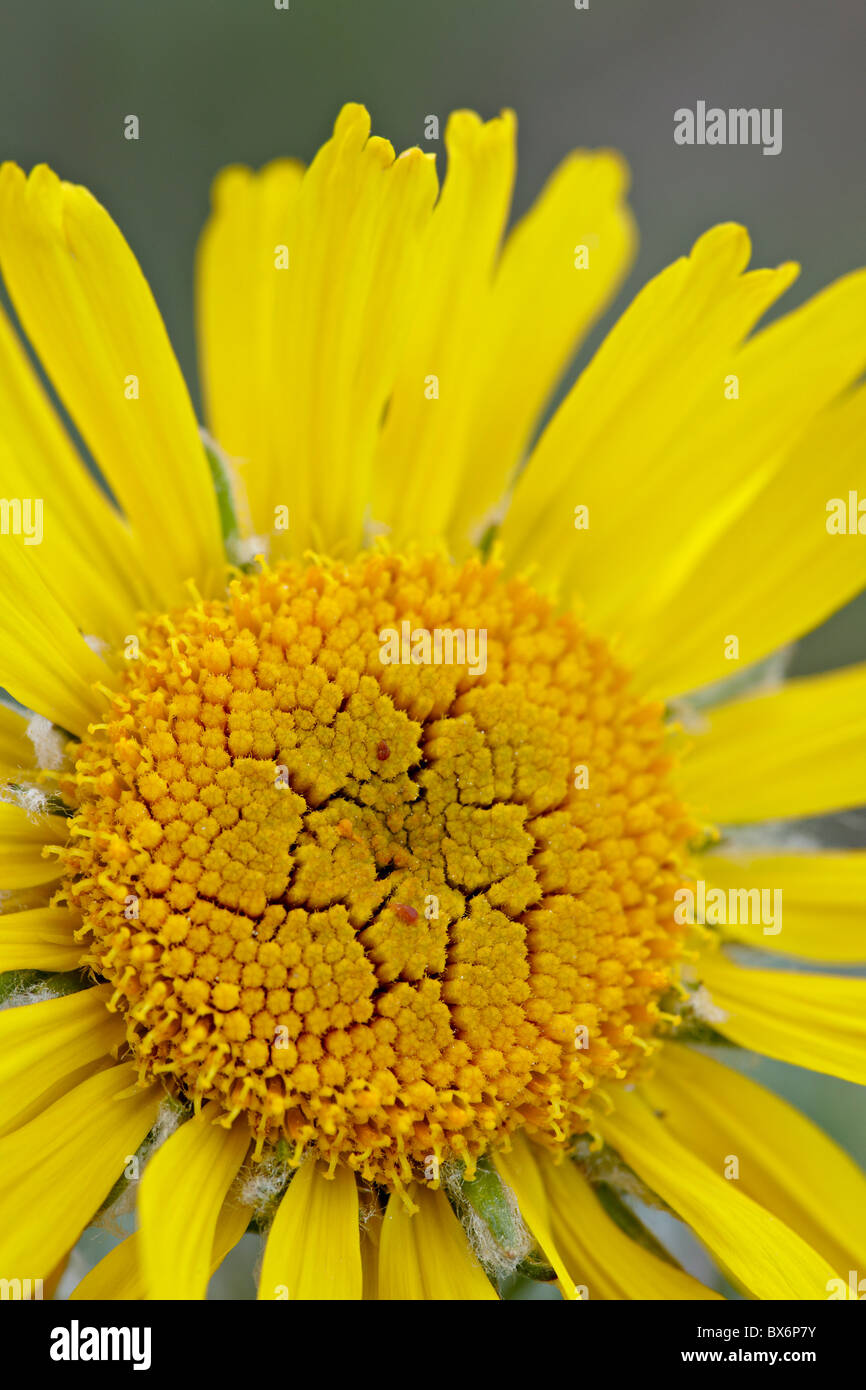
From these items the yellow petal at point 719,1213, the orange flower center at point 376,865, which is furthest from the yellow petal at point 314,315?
the yellow petal at point 719,1213

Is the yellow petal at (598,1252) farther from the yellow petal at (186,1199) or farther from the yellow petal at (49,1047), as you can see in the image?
the yellow petal at (49,1047)

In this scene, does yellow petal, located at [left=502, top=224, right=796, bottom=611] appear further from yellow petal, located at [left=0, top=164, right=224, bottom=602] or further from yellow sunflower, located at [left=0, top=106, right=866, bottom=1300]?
yellow petal, located at [left=0, top=164, right=224, bottom=602]

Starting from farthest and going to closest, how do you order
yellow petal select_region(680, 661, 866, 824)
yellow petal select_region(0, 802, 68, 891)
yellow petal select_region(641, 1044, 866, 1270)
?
yellow petal select_region(680, 661, 866, 824) → yellow petal select_region(641, 1044, 866, 1270) → yellow petal select_region(0, 802, 68, 891)

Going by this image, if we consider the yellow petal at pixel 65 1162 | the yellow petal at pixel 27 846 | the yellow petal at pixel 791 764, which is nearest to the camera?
the yellow petal at pixel 65 1162

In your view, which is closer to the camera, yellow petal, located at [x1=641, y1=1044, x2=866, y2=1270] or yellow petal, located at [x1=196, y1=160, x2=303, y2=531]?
yellow petal, located at [x1=641, y1=1044, x2=866, y2=1270]

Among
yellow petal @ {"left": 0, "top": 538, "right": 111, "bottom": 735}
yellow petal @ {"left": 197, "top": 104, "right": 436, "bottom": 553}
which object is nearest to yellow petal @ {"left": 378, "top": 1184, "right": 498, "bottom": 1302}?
yellow petal @ {"left": 0, "top": 538, "right": 111, "bottom": 735}

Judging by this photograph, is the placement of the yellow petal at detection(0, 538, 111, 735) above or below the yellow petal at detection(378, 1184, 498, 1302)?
above
